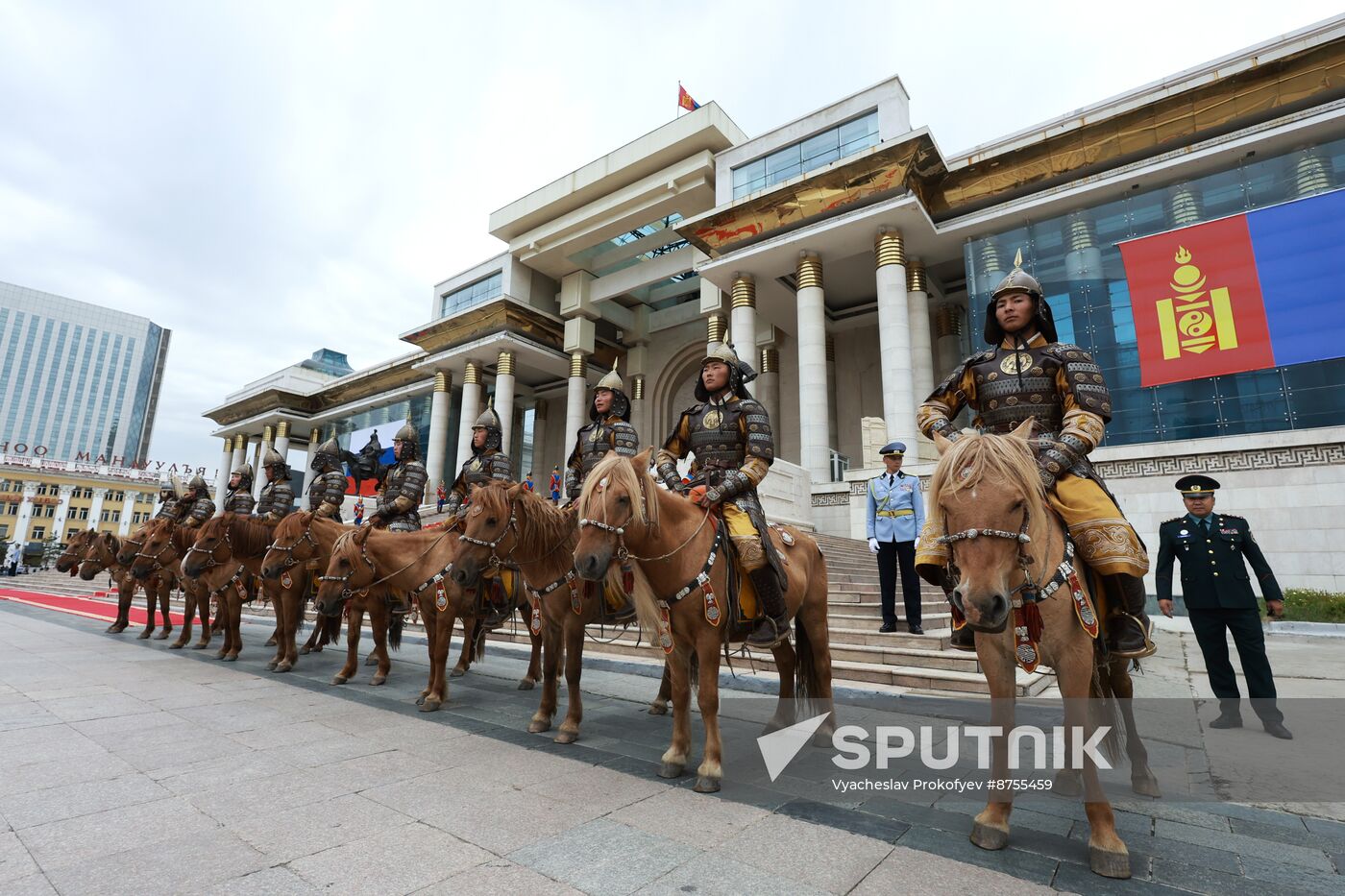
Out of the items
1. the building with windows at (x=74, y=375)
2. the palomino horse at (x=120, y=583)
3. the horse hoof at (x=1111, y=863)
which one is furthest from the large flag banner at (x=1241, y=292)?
the building with windows at (x=74, y=375)

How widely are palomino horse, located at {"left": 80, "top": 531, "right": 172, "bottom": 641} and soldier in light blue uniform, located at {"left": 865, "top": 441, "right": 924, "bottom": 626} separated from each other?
1205 centimetres

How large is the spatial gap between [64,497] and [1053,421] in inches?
3487

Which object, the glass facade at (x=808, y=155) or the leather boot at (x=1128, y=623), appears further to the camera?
the glass facade at (x=808, y=155)

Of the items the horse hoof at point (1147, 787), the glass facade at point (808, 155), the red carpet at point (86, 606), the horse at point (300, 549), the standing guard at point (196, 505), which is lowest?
the red carpet at point (86, 606)

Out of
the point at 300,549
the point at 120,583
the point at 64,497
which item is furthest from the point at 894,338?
the point at 64,497

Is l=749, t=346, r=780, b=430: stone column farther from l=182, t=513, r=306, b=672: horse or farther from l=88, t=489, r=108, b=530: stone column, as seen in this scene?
l=88, t=489, r=108, b=530: stone column

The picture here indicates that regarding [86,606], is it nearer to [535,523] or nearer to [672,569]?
[535,523]

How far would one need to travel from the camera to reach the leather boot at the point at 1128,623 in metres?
3.08

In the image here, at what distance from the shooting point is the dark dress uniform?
5.05 metres

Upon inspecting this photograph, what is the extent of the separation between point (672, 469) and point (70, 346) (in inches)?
5522

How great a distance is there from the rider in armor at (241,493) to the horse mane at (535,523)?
738cm

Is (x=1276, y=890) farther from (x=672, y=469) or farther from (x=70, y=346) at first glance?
(x=70, y=346)

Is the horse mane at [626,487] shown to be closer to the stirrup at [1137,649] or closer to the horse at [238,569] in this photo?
the stirrup at [1137,649]

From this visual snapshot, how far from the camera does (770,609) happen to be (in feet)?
13.9
